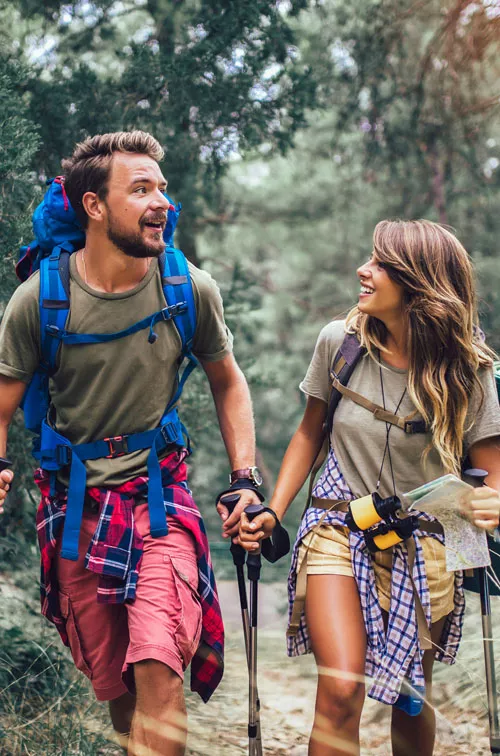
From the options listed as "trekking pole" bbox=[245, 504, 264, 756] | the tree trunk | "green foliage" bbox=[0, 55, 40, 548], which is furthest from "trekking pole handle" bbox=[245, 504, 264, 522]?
the tree trunk

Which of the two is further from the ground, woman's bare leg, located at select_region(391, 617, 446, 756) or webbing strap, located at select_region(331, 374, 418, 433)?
webbing strap, located at select_region(331, 374, 418, 433)

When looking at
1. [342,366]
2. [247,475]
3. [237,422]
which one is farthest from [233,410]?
[342,366]

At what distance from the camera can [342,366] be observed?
3512 millimetres

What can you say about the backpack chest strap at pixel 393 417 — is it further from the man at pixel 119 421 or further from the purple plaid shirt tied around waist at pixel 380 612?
the man at pixel 119 421

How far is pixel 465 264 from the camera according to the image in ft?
11.6

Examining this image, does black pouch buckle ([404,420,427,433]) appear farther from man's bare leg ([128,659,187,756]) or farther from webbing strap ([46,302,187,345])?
man's bare leg ([128,659,187,756])

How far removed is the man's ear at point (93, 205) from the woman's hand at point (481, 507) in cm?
170

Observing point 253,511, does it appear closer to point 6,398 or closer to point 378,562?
point 378,562

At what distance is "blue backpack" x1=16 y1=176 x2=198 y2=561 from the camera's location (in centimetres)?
330

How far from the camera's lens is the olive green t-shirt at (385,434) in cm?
340

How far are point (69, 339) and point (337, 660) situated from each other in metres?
1.46

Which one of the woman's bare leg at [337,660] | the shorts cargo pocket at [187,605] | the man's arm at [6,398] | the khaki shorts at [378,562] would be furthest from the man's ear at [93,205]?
the woman's bare leg at [337,660]

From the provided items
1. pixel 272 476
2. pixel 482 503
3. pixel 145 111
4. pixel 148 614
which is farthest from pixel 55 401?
pixel 272 476

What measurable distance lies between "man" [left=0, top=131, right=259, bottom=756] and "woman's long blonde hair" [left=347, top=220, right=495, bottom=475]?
0.71 metres
